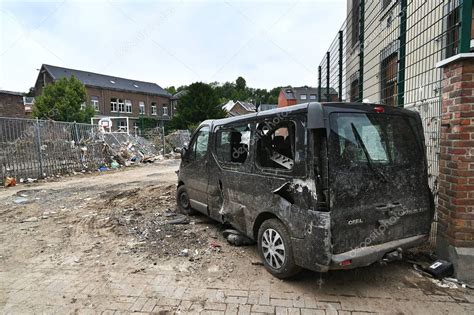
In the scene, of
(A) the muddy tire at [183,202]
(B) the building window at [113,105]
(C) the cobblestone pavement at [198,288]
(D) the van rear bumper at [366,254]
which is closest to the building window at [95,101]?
(B) the building window at [113,105]

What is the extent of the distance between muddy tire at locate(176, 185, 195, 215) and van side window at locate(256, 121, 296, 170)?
2.60 m

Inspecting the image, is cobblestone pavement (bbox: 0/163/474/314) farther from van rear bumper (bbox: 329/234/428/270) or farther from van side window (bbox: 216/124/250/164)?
van side window (bbox: 216/124/250/164)

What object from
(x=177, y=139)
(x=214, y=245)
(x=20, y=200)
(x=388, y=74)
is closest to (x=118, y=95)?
(x=177, y=139)

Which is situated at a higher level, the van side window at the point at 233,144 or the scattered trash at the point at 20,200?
the van side window at the point at 233,144

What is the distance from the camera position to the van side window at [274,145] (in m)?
3.20

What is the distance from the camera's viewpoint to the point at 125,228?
17.0 feet

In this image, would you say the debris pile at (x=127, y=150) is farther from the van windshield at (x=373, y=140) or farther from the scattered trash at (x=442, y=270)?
the scattered trash at (x=442, y=270)

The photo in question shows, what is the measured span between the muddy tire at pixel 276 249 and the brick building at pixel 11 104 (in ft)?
93.5

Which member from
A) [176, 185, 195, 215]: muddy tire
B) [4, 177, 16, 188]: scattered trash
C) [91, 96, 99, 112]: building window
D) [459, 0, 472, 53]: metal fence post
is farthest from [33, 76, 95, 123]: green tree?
[459, 0, 472, 53]: metal fence post

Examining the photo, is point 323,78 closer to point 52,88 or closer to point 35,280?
point 35,280

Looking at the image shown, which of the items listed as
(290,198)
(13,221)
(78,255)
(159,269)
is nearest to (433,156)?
(290,198)

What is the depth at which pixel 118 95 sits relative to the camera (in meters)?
40.2

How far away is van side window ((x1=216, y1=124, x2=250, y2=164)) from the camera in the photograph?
12.5 feet

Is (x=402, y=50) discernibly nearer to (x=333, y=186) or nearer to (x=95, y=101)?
(x=333, y=186)
